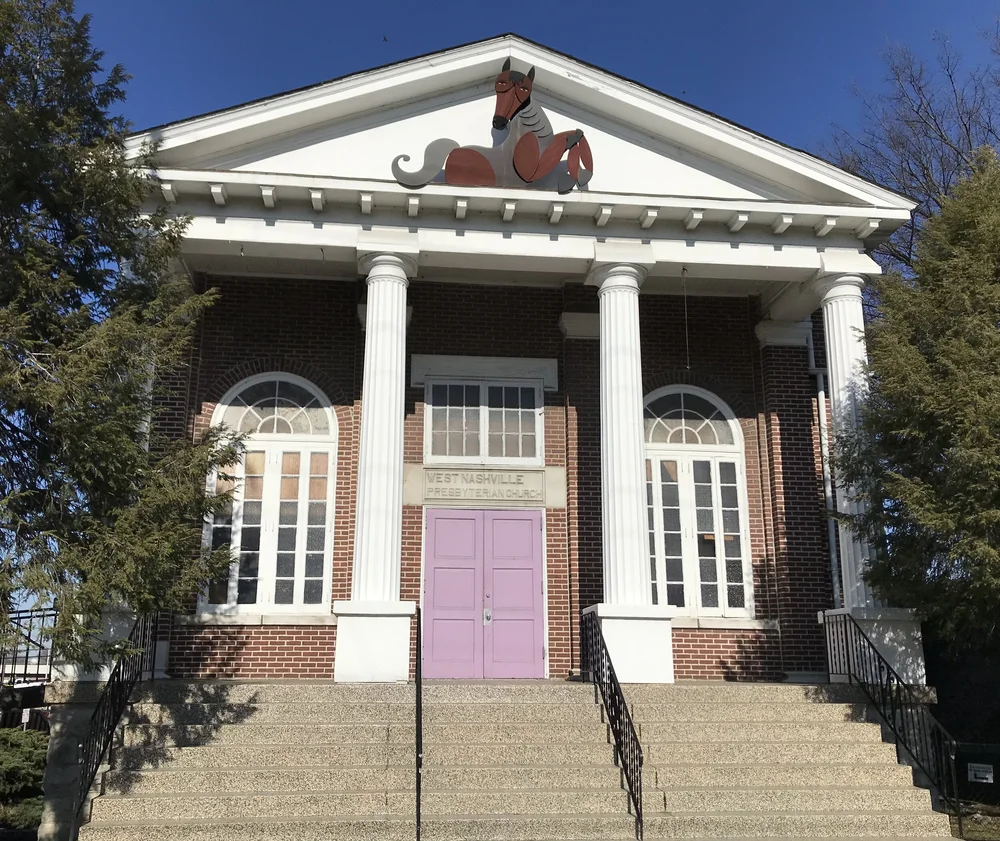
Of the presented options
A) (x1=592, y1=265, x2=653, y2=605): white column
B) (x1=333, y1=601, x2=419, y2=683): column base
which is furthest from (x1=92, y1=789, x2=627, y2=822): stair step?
(x1=592, y1=265, x2=653, y2=605): white column

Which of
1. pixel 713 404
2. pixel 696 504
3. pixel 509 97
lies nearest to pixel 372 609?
pixel 696 504

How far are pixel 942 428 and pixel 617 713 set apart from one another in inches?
158

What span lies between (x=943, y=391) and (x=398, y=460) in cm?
580

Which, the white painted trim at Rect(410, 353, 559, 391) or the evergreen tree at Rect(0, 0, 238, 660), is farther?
the white painted trim at Rect(410, 353, 559, 391)

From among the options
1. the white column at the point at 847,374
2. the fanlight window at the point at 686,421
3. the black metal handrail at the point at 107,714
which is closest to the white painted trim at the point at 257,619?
the black metal handrail at the point at 107,714

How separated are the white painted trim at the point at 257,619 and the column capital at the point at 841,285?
7.68 metres

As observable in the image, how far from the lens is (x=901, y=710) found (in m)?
9.60

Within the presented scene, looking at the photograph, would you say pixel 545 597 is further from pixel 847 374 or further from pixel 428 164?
pixel 428 164

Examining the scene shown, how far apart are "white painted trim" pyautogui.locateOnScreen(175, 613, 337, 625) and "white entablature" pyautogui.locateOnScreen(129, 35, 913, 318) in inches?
182

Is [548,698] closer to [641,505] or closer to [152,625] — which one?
[641,505]

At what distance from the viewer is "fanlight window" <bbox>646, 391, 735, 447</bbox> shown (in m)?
14.4

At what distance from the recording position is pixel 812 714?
387 inches

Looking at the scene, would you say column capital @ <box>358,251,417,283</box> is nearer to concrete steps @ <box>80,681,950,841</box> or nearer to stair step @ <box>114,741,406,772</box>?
concrete steps @ <box>80,681,950,841</box>

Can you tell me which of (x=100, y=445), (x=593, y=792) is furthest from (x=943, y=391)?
(x=100, y=445)
